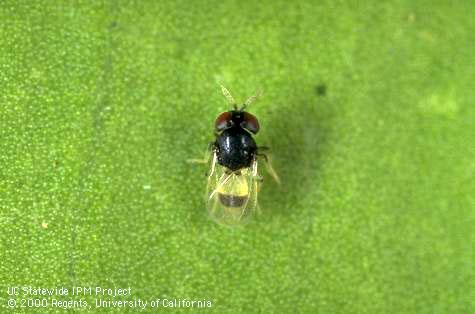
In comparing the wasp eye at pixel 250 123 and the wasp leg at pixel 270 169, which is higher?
the wasp eye at pixel 250 123

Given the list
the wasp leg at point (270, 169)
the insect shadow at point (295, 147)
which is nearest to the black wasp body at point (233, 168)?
the wasp leg at point (270, 169)

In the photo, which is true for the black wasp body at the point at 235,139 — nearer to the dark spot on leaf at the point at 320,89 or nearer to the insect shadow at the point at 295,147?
the insect shadow at the point at 295,147

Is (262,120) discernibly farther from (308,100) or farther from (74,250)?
(74,250)

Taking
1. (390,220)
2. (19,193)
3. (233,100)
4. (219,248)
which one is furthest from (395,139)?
(19,193)

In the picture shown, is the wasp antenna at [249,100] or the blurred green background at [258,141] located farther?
the wasp antenna at [249,100]

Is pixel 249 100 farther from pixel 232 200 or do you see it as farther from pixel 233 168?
pixel 232 200

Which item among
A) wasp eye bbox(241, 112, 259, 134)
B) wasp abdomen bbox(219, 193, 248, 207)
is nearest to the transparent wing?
wasp abdomen bbox(219, 193, 248, 207)
